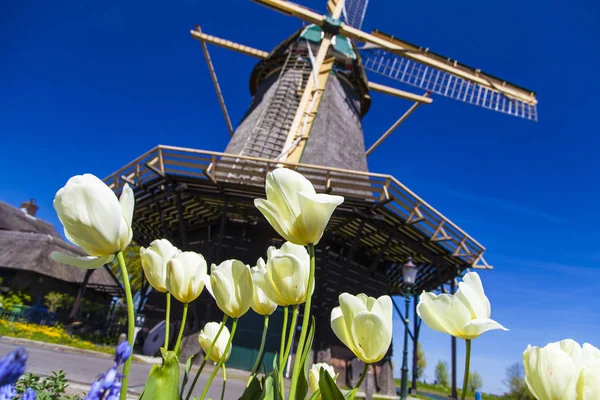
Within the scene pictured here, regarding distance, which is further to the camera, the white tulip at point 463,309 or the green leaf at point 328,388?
the white tulip at point 463,309

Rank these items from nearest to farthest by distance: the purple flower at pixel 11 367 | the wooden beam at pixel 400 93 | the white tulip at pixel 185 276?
the purple flower at pixel 11 367
the white tulip at pixel 185 276
the wooden beam at pixel 400 93

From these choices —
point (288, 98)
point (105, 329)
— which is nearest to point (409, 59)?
point (288, 98)

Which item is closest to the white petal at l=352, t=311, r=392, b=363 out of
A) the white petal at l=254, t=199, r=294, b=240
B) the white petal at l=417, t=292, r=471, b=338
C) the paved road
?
the white petal at l=417, t=292, r=471, b=338

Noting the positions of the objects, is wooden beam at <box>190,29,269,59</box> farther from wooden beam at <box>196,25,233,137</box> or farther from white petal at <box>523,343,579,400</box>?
white petal at <box>523,343,579,400</box>

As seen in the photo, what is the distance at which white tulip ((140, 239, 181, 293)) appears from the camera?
1.02 m

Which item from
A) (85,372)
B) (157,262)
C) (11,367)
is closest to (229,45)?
(85,372)

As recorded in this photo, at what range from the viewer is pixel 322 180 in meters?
8.87

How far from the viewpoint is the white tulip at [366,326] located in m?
0.79

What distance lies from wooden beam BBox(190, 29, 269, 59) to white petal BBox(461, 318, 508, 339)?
15.4 m

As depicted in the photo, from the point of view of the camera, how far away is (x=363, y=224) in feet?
29.9

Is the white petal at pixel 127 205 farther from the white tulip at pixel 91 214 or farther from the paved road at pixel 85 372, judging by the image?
the paved road at pixel 85 372

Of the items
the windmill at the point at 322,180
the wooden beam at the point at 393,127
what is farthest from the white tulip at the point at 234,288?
the wooden beam at the point at 393,127

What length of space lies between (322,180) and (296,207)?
8.06m

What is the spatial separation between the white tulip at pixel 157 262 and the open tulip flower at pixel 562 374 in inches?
32.9
